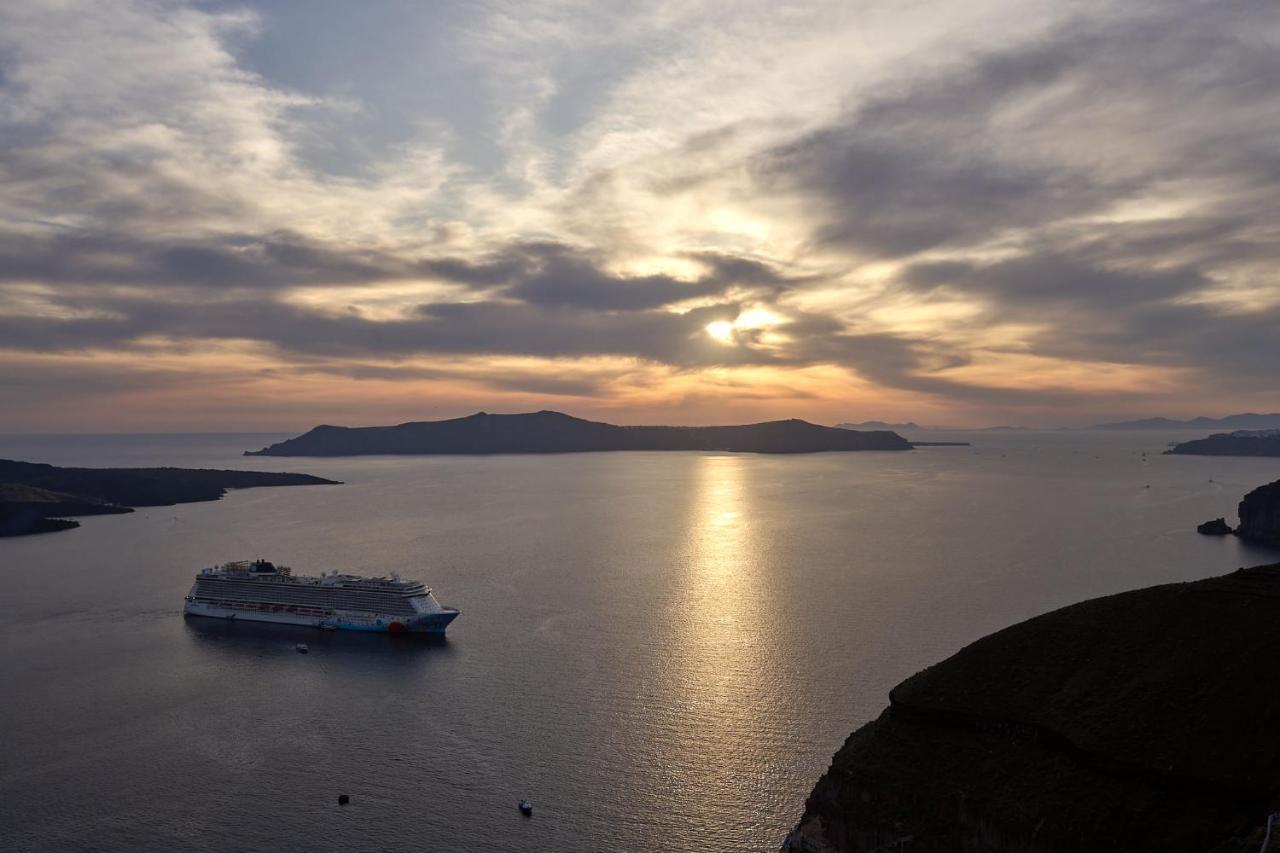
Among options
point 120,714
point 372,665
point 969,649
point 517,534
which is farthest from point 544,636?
point 517,534

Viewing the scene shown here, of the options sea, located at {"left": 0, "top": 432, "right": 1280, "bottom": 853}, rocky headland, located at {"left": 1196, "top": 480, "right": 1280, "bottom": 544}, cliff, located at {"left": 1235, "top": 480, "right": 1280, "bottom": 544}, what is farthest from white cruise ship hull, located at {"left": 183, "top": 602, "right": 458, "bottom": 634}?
cliff, located at {"left": 1235, "top": 480, "right": 1280, "bottom": 544}

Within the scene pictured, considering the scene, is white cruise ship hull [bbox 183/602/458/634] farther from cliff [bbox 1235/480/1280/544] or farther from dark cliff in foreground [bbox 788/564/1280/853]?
cliff [bbox 1235/480/1280/544]

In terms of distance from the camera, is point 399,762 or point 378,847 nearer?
point 378,847

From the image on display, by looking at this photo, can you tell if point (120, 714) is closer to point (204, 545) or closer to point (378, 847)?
point (378, 847)

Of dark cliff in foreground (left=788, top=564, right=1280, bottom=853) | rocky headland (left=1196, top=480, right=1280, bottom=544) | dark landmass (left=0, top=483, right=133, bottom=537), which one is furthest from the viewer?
dark landmass (left=0, top=483, right=133, bottom=537)

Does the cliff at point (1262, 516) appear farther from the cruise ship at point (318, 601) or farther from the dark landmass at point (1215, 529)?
the cruise ship at point (318, 601)
